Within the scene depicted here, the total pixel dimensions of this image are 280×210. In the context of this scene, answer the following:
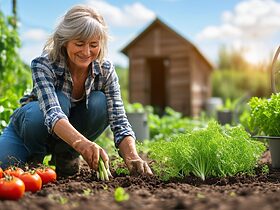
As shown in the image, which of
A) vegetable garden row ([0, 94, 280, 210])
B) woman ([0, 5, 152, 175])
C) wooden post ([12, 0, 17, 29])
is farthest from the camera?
wooden post ([12, 0, 17, 29])

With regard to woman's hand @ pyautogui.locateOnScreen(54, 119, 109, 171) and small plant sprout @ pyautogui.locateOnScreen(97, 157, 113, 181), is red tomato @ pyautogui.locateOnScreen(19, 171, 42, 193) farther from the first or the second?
small plant sprout @ pyautogui.locateOnScreen(97, 157, 113, 181)

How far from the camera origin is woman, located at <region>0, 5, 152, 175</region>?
10.8 ft

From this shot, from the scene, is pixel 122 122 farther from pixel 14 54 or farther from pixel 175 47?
pixel 175 47

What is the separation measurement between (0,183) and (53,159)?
4.74 feet

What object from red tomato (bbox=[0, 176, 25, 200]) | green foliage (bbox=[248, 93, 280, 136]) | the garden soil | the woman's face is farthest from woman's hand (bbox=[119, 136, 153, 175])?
green foliage (bbox=[248, 93, 280, 136])

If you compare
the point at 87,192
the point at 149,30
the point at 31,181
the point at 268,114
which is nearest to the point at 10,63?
the point at 268,114

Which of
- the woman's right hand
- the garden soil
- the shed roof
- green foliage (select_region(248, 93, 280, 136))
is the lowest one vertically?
the garden soil

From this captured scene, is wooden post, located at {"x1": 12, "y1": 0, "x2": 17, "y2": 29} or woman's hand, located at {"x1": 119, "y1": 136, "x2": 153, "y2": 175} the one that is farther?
wooden post, located at {"x1": 12, "y1": 0, "x2": 17, "y2": 29}

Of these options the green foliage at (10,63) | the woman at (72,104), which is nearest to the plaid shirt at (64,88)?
the woman at (72,104)

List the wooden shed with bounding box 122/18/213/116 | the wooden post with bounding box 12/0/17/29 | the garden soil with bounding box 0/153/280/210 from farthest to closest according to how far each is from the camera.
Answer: the wooden shed with bounding box 122/18/213/116, the wooden post with bounding box 12/0/17/29, the garden soil with bounding box 0/153/280/210

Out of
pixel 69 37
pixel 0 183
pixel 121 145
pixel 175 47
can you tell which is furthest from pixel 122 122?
pixel 175 47

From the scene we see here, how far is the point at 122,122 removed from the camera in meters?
3.64

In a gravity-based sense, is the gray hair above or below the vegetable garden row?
above

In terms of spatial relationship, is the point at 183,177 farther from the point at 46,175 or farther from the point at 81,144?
the point at 46,175
